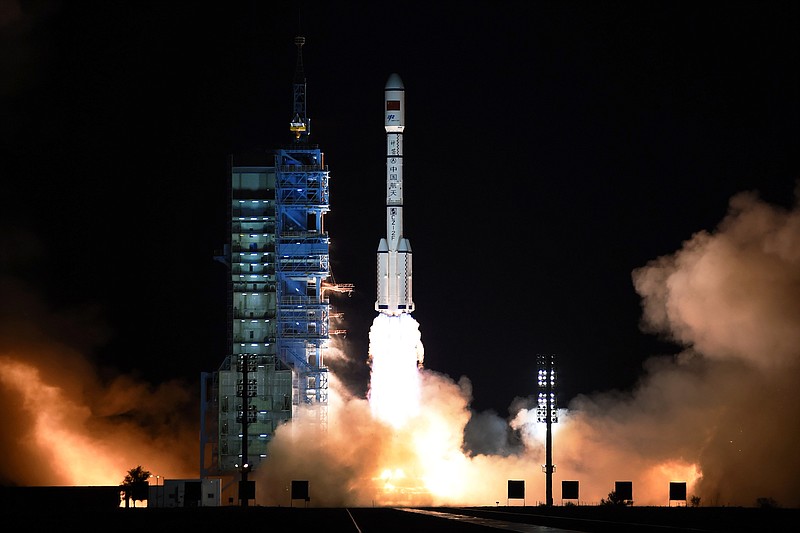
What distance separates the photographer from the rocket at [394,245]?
82875 millimetres

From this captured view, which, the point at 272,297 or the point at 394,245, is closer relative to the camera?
the point at 394,245

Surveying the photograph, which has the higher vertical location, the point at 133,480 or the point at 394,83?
the point at 394,83

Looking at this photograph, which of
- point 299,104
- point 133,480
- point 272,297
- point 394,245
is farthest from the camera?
point 299,104

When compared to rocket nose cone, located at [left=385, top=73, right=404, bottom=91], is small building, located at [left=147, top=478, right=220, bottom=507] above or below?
below

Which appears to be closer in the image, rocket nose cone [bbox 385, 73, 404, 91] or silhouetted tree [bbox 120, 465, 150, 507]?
silhouetted tree [bbox 120, 465, 150, 507]

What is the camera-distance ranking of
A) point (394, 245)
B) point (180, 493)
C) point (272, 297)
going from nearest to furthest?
point (180, 493), point (394, 245), point (272, 297)

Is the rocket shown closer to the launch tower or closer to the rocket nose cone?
the rocket nose cone

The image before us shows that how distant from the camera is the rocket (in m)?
82.9

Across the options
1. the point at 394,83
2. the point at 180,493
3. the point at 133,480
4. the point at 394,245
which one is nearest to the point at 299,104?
the point at 394,83

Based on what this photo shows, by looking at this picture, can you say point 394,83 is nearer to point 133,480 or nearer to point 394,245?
point 394,245

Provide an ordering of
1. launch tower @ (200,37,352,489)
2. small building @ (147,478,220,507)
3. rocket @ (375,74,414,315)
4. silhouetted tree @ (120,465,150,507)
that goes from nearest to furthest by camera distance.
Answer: silhouetted tree @ (120,465,150,507) → small building @ (147,478,220,507) → rocket @ (375,74,414,315) → launch tower @ (200,37,352,489)

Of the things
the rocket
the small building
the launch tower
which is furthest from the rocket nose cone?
the small building

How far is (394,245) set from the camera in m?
82.9

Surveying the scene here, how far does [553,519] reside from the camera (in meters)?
48.5
